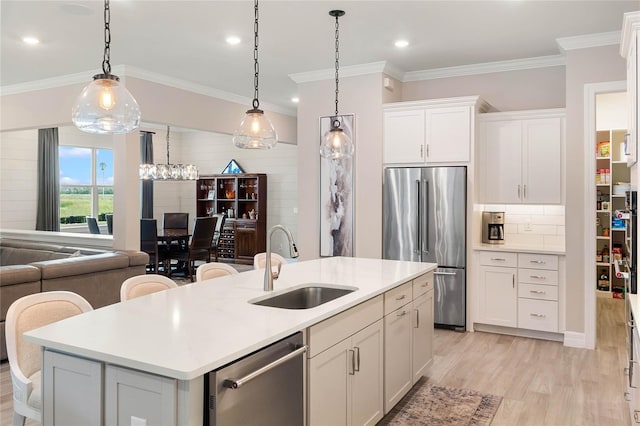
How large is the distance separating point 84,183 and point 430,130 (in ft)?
22.7

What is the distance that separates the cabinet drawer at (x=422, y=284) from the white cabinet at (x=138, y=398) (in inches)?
87.0

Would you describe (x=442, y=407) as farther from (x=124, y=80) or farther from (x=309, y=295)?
(x=124, y=80)

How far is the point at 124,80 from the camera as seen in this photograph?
5.58m

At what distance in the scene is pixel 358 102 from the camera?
570cm

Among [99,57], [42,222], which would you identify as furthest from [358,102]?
[42,222]

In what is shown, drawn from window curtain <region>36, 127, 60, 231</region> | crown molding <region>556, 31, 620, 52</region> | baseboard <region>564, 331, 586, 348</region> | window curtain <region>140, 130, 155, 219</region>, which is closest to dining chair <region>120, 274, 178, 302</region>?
baseboard <region>564, 331, 586, 348</region>

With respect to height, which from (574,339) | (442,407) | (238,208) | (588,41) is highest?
(588,41)

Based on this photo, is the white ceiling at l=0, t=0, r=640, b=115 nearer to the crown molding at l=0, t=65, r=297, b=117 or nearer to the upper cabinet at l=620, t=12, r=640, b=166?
the crown molding at l=0, t=65, r=297, b=117

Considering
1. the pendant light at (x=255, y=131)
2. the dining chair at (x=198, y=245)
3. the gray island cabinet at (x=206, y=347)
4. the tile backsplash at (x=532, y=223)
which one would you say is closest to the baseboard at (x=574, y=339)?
the tile backsplash at (x=532, y=223)

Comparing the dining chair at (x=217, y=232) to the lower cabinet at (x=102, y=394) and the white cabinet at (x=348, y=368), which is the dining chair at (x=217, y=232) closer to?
the white cabinet at (x=348, y=368)

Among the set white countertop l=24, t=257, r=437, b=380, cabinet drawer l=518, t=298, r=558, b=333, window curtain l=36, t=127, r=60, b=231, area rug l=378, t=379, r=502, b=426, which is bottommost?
area rug l=378, t=379, r=502, b=426

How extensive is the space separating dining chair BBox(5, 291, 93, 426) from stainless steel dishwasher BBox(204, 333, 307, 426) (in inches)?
38.7

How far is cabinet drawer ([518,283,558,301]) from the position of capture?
193 inches

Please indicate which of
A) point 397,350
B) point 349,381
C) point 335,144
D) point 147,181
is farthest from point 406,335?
point 147,181
